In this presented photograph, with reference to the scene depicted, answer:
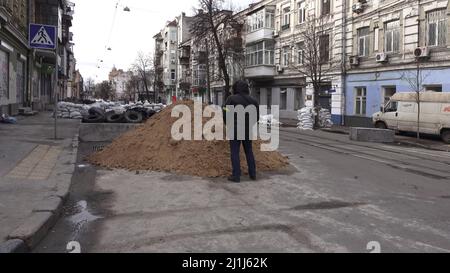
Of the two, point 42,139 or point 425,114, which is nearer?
point 42,139

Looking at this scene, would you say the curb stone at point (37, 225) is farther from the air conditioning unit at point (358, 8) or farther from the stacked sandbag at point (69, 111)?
the air conditioning unit at point (358, 8)

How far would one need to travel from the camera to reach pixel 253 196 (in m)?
7.44

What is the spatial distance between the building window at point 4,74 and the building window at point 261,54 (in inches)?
1002

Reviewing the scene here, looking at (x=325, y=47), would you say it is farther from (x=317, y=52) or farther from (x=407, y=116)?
(x=407, y=116)

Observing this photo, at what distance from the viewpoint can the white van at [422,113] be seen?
21.0m

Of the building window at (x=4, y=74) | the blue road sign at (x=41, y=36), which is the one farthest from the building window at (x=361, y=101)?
the blue road sign at (x=41, y=36)

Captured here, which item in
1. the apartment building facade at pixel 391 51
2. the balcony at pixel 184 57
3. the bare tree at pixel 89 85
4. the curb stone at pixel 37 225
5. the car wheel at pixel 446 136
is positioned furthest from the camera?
the bare tree at pixel 89 85

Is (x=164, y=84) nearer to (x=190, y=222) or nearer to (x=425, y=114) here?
(x=425, y=114)

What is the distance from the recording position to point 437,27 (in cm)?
2420

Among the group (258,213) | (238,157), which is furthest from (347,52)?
(258,213)

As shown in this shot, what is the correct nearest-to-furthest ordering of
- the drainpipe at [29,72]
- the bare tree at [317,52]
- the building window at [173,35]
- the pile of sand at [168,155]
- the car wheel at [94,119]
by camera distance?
1. the pile of sand at [168,155]
2. the car wheel at [94,119]
3. the drainpipe at [29,72]
4. the bare tree at [317,52]
5. the building window at [173,35]
